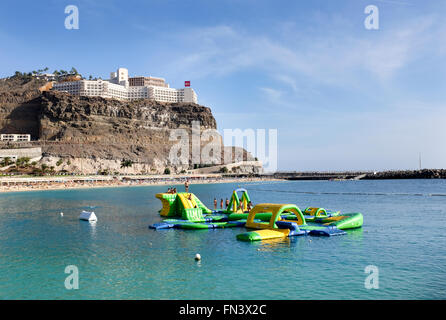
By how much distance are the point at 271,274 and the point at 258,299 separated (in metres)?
3.45

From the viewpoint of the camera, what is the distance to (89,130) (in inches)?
6481

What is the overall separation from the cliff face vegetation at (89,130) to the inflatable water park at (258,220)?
114653mm

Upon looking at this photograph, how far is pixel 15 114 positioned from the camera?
559 ft

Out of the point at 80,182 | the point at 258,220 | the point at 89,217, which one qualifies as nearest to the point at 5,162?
the point at 80,182

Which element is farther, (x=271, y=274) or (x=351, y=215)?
(x=351, y=215)

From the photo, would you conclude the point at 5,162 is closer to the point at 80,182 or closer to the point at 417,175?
the point at 80,182

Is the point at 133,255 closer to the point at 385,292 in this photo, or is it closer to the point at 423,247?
the point at 385,292

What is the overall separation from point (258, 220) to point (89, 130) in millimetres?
144269

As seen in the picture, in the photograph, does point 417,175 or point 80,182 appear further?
point 417,175

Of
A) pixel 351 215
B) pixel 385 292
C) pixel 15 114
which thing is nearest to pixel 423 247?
pixel 351 215

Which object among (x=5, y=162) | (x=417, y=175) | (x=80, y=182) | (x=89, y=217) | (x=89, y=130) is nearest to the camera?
(x=89, y=217)

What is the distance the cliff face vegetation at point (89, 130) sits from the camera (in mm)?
150875

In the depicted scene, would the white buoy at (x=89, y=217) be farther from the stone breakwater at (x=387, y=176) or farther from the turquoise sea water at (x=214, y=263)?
the stone breakwater at (x=387, y=176)

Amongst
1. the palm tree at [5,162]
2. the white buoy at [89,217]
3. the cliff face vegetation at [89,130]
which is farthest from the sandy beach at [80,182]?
the white buoy at [89,217]
